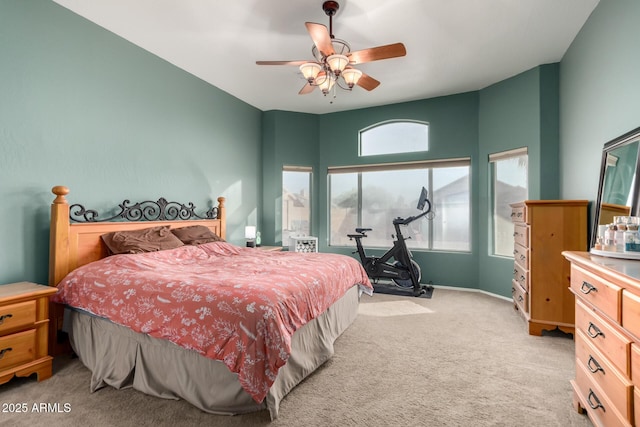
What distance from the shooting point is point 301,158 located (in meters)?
5.77

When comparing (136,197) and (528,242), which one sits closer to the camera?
(528,242)

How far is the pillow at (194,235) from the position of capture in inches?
139

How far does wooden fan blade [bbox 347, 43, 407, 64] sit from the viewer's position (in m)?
2.53

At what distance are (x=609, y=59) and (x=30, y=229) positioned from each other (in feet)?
16.4

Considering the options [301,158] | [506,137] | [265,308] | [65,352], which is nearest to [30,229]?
[65,352]

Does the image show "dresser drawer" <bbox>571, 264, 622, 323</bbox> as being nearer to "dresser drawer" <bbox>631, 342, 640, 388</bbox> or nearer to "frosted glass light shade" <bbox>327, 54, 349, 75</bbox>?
"dresser drawer" <bbox>631, 342, 640, 388</bbox>

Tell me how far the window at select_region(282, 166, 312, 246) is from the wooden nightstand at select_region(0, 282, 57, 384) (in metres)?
3.69

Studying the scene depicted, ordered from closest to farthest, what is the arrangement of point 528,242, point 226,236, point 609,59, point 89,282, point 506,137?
point 89,282 < point 609,59 < point 528,242 < point 506,137 < point 226,236

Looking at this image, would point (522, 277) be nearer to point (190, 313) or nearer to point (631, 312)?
point (631, 312)

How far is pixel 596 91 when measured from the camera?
2.86m

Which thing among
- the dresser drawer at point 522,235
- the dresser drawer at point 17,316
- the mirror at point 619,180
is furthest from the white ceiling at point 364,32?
the dresser drawer at point 17,316

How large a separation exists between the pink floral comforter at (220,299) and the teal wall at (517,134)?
2.82 metres

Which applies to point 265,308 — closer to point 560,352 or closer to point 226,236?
point 560,352

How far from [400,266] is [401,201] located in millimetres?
1192
